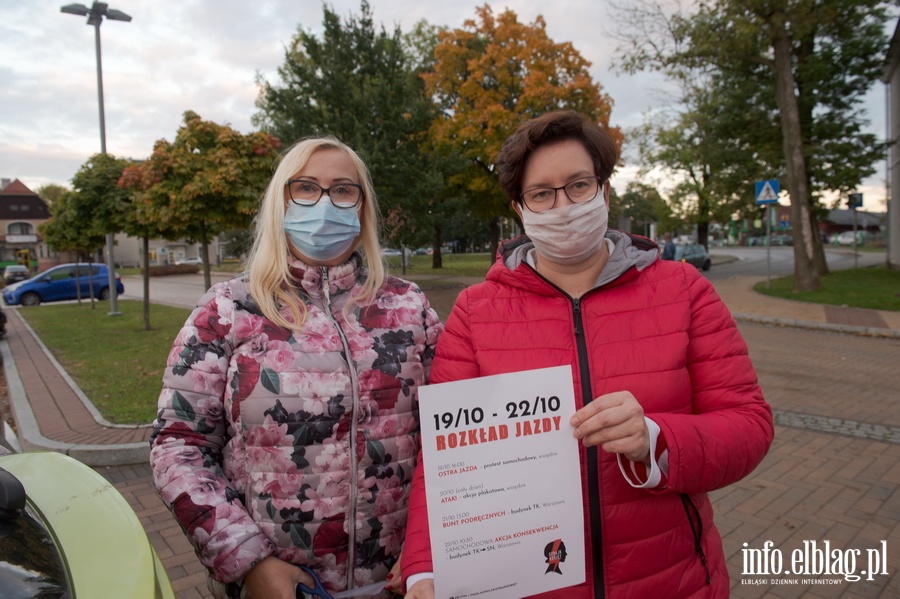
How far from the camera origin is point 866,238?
6538cm

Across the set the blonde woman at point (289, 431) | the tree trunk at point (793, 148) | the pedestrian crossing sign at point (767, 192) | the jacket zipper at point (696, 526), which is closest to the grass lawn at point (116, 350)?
the blonde woman at point (289, 431)

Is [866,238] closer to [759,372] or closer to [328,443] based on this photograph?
[759,372]

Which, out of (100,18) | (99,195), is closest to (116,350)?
(99,195)

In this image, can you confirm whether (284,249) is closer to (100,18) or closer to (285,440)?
(285,440)

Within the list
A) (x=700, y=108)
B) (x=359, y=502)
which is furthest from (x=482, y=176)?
(x=359, y=502)

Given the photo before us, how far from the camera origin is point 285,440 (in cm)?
166

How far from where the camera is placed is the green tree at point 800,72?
1562 cm

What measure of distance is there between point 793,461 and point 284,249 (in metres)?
4.89

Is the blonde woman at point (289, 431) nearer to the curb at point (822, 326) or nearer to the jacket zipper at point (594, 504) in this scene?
the jacket zipper at point (594, 504)

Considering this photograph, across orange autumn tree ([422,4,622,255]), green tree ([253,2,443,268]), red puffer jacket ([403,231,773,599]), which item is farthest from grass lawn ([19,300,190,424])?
orange autumn tree ([422,4,622,255])

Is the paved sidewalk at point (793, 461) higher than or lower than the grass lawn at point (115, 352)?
lower

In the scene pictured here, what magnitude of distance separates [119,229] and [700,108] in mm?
21508

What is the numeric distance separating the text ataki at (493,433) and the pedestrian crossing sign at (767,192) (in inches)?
668

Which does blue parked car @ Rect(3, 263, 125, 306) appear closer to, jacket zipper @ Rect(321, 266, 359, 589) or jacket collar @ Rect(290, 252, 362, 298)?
jacket collar @ Rect(290, 252, 362, 298)
